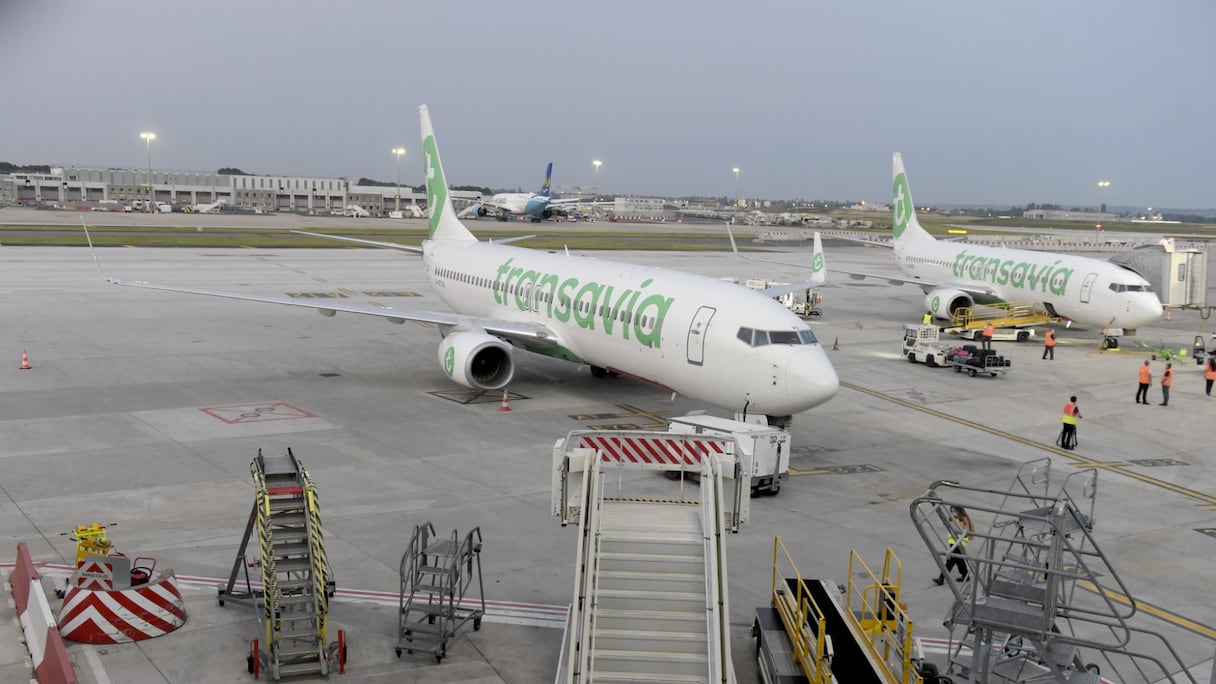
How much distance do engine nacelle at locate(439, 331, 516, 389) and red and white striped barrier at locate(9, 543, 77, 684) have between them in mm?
14339

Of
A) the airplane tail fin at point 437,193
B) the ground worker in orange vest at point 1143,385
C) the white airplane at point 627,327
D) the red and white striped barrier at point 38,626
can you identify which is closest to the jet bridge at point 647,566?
the red and white striped barrier at point 38,626

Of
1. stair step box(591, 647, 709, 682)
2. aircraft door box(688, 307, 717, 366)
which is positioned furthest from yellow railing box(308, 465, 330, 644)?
aircraft door box(688, 307, 717, 366)

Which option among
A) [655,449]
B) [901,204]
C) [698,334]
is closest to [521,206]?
[901,204]

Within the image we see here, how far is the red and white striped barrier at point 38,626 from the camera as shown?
38.3 ft

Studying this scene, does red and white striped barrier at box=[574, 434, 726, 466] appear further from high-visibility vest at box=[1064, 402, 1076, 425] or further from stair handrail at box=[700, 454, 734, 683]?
high-visibility vest at box=[1064, 402, 1076, 425]

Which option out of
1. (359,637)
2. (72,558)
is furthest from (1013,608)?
(72,558)

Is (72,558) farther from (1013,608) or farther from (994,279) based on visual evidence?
(994,279)

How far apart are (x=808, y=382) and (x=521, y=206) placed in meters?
131

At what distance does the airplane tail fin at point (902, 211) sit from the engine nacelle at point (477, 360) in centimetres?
3492

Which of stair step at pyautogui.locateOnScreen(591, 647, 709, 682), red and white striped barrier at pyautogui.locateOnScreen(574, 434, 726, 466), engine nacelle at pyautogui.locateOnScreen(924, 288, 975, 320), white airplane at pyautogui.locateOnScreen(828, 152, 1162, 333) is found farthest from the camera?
engine nacelle at pyautogui.locateOnScreen(924, 288, 975, 320)

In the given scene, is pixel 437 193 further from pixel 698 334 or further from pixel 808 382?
pixel 808 382

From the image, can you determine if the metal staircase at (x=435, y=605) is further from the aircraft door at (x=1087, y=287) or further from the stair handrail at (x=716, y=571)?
the aircraft door at (x=1087, y=287)

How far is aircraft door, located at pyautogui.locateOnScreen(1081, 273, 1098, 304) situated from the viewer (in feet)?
145

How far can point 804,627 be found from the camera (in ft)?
42.8
